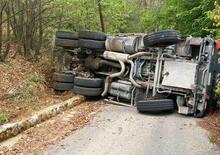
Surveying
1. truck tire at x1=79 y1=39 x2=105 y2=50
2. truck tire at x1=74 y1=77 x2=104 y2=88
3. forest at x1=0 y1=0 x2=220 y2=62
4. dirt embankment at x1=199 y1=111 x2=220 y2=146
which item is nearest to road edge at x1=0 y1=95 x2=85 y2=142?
truck tire at x1=74 y1=77 x2=104 y2=88

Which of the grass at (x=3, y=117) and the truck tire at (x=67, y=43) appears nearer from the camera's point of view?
the grass at (x=3, y=117)

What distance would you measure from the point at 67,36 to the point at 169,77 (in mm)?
3975

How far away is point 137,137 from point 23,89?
473cm

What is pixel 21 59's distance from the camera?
15.5 m

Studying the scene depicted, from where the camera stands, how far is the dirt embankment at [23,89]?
35.5ft

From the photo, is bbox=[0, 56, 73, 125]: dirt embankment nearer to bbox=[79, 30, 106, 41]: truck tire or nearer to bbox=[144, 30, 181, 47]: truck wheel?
bbox=[79, 30, 106, 41]: truck tire

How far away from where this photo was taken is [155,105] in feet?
39.8

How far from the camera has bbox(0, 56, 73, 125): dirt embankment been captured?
1083 centimetres

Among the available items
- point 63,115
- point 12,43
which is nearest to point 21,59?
point 12,43

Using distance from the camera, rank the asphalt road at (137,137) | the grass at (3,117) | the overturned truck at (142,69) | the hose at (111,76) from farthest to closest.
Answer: the hose at (111,76) < the overturned truck at (142,69) < the grass at (3,117) < the asphalt road at (137,137)

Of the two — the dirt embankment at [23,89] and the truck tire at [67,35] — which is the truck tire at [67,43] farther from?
the dirt embankment at [23,89]

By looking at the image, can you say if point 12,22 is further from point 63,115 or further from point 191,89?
point 191,89

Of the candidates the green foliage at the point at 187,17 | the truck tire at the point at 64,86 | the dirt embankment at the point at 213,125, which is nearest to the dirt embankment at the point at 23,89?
the truck tire at the point at 64,86

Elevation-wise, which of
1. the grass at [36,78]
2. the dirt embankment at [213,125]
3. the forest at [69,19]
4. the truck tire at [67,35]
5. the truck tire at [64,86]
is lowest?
the dirt embankment at [213,125]
